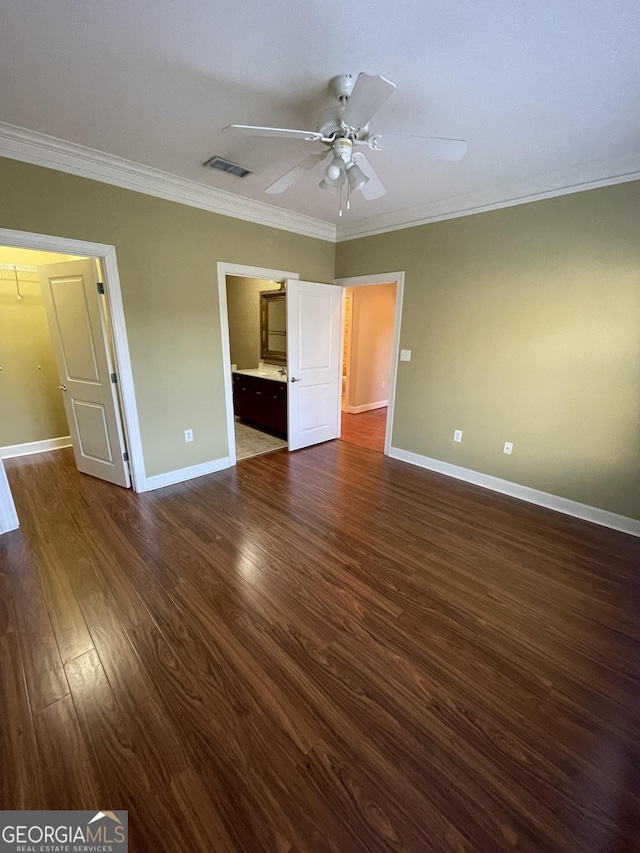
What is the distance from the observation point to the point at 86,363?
3010mm

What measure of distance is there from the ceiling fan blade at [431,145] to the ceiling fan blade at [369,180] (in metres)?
0.14

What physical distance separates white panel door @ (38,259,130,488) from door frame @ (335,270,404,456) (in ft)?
9.08

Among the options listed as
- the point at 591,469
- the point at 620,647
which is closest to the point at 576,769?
the point at 620,647

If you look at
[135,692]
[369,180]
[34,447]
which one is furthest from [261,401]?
[135,692]

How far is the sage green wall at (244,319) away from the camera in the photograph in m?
5.54

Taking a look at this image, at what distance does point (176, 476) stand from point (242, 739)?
2528mm

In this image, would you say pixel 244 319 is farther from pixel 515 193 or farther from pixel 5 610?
pixel 5 610

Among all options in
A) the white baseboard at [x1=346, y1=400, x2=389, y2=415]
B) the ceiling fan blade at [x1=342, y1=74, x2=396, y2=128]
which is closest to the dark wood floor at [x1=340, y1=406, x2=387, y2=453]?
the white baseboard at [x1=346, y1=400, x2=389, y2=415]

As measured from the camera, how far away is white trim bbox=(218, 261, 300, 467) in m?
3.35

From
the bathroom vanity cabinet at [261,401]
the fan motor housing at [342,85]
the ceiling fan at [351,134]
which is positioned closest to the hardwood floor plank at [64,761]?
the ceiling fan at [351,134]

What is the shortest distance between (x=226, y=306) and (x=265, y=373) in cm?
180

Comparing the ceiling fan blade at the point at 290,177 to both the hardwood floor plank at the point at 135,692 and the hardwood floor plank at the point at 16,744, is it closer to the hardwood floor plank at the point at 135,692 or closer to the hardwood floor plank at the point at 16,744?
the hardwood floor plank at the point at 135,692

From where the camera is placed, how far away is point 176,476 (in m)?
3.43

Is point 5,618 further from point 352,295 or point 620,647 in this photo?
point 352,295
